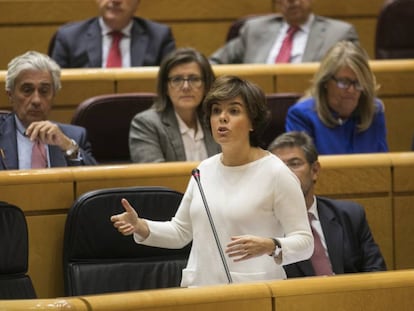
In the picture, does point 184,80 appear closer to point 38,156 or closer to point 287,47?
point 38,156

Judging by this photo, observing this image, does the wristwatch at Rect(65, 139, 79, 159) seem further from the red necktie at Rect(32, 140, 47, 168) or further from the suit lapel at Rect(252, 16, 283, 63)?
the suit lapel at Rect(252, 16, 283, 63)

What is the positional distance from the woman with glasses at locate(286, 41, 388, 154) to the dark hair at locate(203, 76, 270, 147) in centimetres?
66

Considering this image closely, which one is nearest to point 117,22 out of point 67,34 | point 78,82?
point 67,34

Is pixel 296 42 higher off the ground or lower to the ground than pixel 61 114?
higher

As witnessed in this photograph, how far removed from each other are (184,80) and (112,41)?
611 mm

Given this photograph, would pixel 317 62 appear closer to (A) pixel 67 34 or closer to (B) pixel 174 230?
(A) pixel 67 34

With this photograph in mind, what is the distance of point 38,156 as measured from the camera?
2.09 meters

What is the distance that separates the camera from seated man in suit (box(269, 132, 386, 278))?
192 cm

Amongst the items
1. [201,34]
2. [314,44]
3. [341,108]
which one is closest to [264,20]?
[314,44]

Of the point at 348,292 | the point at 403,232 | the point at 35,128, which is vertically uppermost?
the point at 35,128

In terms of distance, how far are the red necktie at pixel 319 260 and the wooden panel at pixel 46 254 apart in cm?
46

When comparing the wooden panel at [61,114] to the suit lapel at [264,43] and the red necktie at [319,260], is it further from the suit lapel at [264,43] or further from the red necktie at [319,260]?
the red necktie at [319,260]

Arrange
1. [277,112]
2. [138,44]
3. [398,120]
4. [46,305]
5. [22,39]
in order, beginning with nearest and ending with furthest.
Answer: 1. [46,305]
2. [277,112]
3. [398,120]
4. [138,44]
5. [22,39]

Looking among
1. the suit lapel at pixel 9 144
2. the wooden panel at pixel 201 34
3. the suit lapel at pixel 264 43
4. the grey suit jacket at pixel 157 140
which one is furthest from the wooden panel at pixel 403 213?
the wooden panel at pixel 201 34
